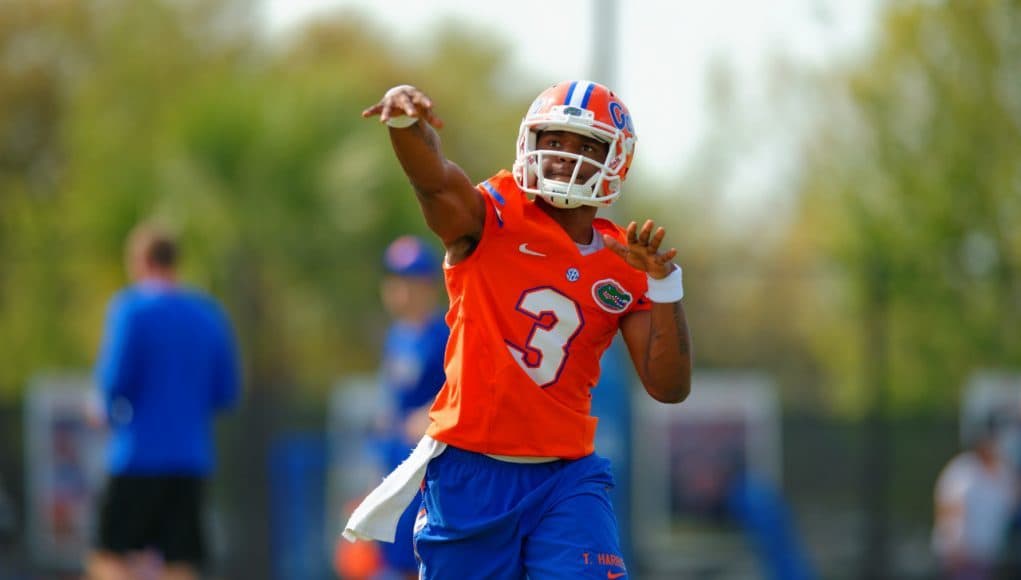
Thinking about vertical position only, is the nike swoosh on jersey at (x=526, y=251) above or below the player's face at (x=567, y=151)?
below

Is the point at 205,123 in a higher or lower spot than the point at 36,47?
lower

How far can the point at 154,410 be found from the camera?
8.82 meters

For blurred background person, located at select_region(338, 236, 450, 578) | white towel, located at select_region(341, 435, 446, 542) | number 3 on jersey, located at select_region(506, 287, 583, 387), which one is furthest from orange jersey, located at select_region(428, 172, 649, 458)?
blurred background person, located at select_region(338, 236, 450, 578)

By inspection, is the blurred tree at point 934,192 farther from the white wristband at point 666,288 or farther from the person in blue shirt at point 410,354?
the white wristband at point 666,288

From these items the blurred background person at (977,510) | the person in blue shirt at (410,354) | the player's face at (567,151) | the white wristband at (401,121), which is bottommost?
the blurred background person at (977,510)

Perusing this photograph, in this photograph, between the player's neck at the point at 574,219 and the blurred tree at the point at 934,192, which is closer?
the player's neck at the point at 574,219

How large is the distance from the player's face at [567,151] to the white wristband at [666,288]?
39cm

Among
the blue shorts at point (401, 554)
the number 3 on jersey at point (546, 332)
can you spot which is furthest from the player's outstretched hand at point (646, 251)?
the blue shorts at point (401, 554)

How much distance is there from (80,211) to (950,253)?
11.4m

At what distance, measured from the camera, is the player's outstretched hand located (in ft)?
14.6

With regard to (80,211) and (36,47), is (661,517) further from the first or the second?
(36,47)

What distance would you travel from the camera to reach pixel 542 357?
4691mm

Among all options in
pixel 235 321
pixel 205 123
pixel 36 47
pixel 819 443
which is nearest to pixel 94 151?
pixel 36 47

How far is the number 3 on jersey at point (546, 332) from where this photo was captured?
184 inches
